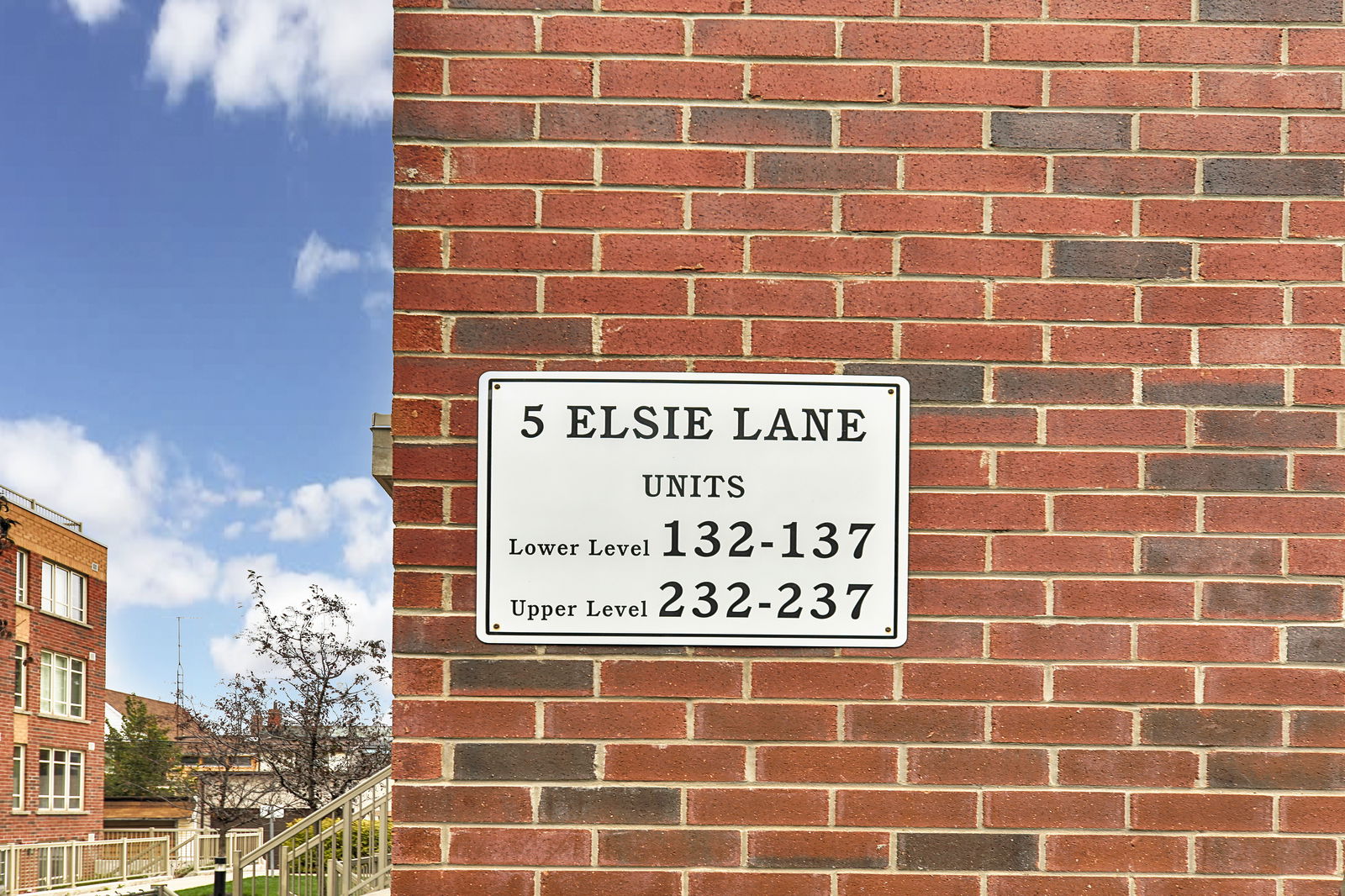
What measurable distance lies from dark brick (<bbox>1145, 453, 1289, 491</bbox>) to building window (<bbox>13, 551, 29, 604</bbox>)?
41.8 metres

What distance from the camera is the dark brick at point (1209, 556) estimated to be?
9.53 ft

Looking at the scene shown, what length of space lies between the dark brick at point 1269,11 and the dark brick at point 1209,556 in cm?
128

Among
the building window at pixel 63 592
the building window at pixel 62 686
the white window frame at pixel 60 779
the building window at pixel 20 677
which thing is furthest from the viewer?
the building window at pixel 63 592

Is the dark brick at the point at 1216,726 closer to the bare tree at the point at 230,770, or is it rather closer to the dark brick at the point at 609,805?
the dark brick at the point at 609,805

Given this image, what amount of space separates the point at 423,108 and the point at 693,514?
1.17 metres

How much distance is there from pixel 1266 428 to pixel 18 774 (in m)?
42.1

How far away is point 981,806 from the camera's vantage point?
2867 millimetres

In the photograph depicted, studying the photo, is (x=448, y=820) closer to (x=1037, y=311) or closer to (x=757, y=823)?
(x=757, y=823)

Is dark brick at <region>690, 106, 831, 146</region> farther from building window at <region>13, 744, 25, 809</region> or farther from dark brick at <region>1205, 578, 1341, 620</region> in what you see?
building window at <region>13, 744, 25, 809</region>

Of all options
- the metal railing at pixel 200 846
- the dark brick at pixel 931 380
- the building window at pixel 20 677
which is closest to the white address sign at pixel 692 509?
the dark brick at pixel 931 380

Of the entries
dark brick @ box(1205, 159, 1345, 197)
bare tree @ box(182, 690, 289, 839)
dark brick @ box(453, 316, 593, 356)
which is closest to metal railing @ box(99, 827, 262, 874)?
bare tree @ box(182, 690, 289, 839)

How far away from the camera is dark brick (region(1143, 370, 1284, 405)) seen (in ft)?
9.62

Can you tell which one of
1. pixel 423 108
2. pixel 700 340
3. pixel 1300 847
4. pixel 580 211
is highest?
pixel 423 108

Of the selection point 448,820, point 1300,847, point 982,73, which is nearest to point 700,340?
point 982,73
